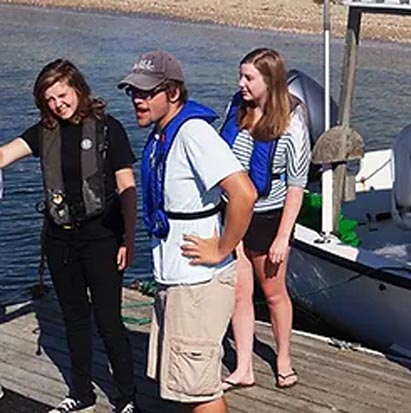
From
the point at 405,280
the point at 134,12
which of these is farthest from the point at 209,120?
the point at 134,12

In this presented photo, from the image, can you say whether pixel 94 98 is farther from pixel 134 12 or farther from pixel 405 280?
pixel 134 12

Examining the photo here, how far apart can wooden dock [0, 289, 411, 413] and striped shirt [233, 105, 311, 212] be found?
0.97 m

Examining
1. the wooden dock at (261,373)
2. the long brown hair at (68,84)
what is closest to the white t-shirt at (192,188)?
the long brown hair at (68,84)

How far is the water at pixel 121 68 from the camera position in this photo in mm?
11258

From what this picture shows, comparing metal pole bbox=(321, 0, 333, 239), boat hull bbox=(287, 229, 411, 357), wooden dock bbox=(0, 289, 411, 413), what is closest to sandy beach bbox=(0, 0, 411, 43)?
boat hull bbox=(287, 229, 411, 357)

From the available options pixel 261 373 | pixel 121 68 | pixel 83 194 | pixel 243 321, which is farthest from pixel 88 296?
pixel 121 68

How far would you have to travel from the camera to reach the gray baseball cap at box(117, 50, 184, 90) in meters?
3.89

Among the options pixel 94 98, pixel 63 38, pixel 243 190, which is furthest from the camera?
pixel 63 38

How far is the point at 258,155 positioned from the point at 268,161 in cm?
5

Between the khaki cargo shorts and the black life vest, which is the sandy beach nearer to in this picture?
the black life vest

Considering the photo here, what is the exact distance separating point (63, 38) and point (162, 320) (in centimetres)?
2848

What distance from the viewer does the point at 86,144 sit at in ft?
14.6

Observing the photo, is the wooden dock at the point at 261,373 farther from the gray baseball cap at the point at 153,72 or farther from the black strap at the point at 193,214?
the gray baseball cap at the point at 153,72

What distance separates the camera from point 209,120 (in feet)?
13.0
